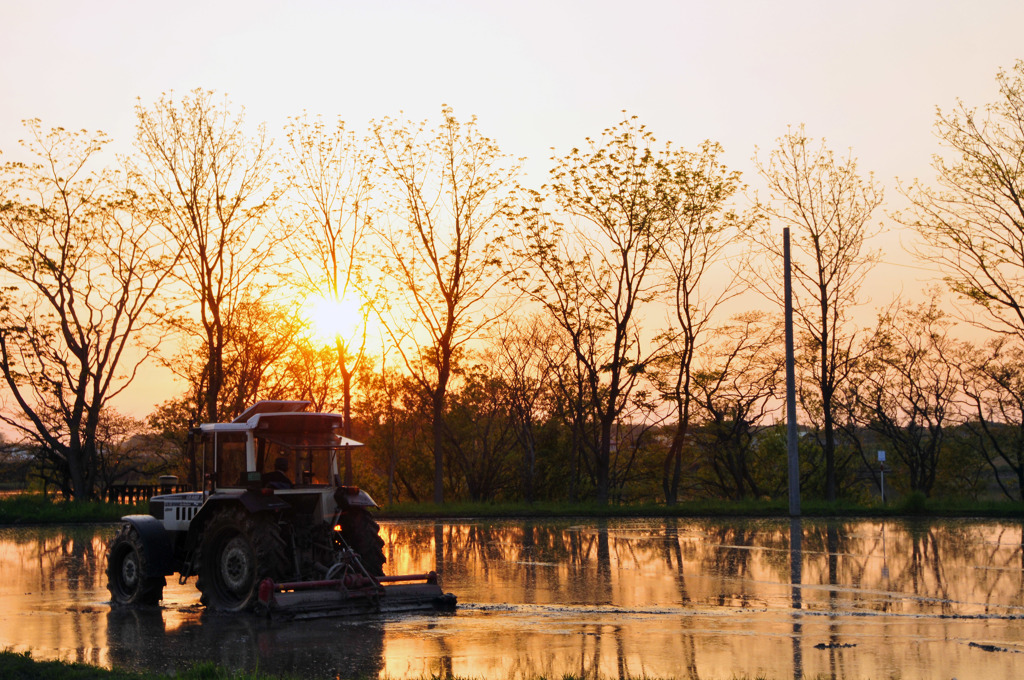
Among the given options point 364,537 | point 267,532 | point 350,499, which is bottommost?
point 364,537

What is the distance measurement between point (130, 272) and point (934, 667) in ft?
104

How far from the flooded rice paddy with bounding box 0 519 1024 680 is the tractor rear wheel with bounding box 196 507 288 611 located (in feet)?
1.46

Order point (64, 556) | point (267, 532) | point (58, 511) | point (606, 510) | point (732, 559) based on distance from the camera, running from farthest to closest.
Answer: point (606, 510) < point (58, 511) < point (64, 556) < point (732, 559) < point (267, 532)

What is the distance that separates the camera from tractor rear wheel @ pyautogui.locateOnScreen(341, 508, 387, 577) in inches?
530

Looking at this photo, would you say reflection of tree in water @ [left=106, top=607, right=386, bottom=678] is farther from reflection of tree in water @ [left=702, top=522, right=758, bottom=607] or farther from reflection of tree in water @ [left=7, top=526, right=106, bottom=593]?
reflection of tree in water @ [left=702, top=522, right=758, bottom=607]

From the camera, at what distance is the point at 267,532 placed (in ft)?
41.2

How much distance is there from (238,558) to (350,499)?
1.58 metres

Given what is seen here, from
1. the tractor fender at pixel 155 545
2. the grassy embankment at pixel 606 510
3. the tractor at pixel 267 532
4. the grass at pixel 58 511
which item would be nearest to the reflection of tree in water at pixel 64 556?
the grass at pixel 58 511

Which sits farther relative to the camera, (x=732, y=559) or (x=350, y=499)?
(x=732, y=559)

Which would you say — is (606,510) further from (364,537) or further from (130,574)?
(130,574)

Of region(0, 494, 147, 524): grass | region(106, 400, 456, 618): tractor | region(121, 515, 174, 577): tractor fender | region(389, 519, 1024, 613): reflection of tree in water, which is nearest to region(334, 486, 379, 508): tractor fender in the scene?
region(106, 400, 456, 618): tractor

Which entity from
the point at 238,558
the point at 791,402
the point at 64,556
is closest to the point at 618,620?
the point at 238,558

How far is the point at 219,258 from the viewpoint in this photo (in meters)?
34.9

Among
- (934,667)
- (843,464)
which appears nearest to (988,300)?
(843,464)
